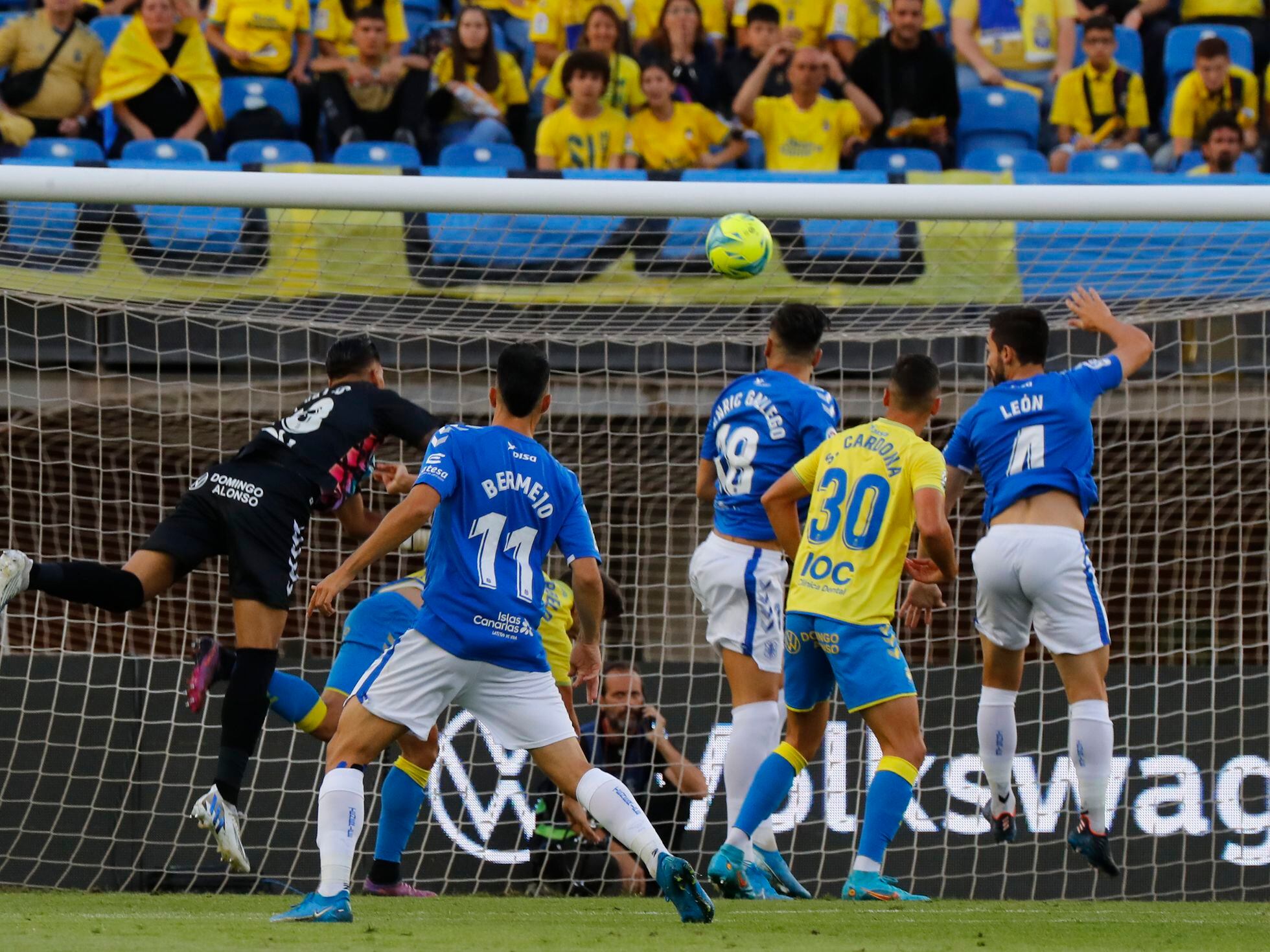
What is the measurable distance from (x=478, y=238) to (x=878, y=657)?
3.25 metres

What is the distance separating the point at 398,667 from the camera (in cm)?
495

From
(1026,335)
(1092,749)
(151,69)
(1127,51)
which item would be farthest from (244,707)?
(1127,51)

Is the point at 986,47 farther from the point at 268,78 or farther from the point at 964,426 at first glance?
the point at 964,426

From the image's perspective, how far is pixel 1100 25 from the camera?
38.4ft

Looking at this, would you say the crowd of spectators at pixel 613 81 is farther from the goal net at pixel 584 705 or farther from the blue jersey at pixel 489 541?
the blue jersey at pixel 489 541

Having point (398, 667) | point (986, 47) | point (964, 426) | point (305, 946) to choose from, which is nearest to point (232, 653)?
point (398, 667)

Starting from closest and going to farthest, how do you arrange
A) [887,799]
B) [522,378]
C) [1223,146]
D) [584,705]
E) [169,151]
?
[522,378] < [887,799] < [584,705] < [169,151] < [1223,146]

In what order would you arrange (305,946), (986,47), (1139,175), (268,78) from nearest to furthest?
(305,946)
(1139,175)
(268,78)
(986,47)

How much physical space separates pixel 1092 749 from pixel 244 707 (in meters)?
3.13

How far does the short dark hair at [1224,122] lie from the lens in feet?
35.8

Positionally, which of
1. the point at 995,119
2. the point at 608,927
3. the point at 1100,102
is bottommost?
the point at 608,927

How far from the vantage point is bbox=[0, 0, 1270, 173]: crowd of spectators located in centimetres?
1102

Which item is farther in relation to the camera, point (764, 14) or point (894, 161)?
point (764, 14)

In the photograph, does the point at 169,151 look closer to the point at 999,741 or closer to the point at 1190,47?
the point at 999,741
